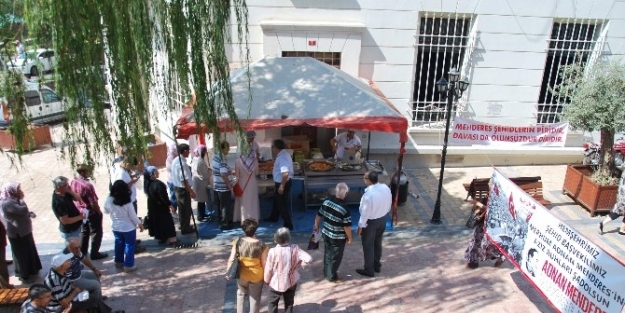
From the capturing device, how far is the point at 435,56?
418 inches

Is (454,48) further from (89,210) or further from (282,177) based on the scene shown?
(89,210)

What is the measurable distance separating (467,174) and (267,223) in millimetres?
5473

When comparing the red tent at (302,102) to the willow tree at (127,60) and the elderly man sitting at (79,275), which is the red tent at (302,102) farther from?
the elderly man sitting at (79,275)

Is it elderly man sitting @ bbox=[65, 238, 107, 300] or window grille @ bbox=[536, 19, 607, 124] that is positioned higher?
window grille @ bbox=[536, 19, 607, 124]

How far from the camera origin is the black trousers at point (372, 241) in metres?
5.73

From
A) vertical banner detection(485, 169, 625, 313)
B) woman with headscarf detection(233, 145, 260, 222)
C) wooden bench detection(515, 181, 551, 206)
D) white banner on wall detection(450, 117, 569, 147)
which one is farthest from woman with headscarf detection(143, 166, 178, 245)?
wooden bench detection(515, 181, 551, 206)

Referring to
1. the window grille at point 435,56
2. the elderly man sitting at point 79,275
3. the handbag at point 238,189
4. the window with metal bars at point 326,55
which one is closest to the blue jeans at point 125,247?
the elderly man sitting at point 79,275

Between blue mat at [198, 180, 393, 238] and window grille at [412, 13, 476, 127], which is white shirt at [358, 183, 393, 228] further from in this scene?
window grille at [412, 13, 476, 127]

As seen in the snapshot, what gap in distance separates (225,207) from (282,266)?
2969 millimetres

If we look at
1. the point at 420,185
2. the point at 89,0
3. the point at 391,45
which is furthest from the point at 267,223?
the point at 391,45

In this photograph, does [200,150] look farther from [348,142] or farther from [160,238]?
[348,142]

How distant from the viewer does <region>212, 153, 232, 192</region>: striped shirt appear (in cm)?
688

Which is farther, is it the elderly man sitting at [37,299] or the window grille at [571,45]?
the window grille at [571,45]

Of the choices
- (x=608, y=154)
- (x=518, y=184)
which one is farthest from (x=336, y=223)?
(x=608, y=154)
